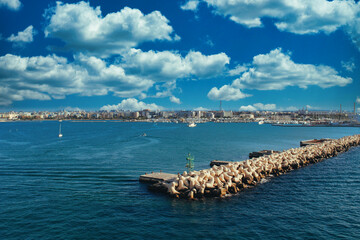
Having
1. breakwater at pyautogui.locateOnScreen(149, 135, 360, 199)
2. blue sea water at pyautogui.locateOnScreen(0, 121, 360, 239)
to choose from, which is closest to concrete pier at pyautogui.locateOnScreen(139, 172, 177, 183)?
blue sea water at pyautogui.locateOnScreen(0, 121, 360, 239)

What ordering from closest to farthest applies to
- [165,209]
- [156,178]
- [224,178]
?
1. [165,209]
2. [224,178]
3. [156,178]

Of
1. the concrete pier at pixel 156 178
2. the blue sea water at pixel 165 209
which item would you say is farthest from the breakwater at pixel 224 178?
the concrete pier at pixel 156 178

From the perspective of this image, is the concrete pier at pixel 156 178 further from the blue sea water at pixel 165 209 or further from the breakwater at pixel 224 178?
the breakwater at pixel 224 178

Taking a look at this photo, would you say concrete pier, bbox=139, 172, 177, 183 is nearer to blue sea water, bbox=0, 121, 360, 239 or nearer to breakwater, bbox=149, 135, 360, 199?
blue sea water, bbox=0, 121, 360, 239

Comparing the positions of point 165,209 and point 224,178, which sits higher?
point 224,178

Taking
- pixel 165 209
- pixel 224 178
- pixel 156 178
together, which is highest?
pixel 224 178

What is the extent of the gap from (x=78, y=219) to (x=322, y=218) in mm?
12601

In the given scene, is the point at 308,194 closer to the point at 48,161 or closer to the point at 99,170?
the point at 99,170

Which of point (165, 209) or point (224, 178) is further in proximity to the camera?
point (224, 178)

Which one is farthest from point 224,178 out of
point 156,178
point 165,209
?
point 165,209

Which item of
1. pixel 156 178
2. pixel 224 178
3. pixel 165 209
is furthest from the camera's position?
pixel 156 178

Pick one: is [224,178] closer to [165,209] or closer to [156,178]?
[156,178]

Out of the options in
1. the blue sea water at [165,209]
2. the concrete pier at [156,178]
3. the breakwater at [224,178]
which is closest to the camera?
the blue sea water at [165,209]

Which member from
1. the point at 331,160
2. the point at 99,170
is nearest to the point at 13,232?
the point at 99,170
